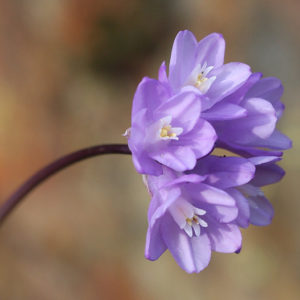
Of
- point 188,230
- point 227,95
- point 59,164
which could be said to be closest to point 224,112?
point 227,95

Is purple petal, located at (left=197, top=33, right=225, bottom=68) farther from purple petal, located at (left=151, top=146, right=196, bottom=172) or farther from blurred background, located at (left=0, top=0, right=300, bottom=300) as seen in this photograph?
blurred background, located at (left=0, top=0, right=300, bottom=300)

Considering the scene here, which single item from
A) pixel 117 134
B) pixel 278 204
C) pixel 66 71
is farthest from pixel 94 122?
pixel 278 204

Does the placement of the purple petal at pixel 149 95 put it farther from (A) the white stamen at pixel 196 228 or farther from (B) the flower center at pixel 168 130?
(A) the white stamen at pixel 196 228

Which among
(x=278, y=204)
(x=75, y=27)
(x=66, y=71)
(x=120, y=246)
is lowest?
(x=120, y=246)

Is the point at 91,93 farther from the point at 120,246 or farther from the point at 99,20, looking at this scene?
the point at 120,246

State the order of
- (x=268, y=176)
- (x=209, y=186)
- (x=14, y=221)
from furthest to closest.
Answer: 1. (x=14, y=221)
2. (x=268, y=176)
3. (x=209, y=186)

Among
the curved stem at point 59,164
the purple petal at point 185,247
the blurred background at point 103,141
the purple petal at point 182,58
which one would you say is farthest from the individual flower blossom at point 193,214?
the blurred background at point 103,141
